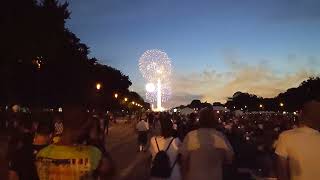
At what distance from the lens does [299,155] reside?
21.9ft

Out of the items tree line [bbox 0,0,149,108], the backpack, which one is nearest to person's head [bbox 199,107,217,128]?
the backpack

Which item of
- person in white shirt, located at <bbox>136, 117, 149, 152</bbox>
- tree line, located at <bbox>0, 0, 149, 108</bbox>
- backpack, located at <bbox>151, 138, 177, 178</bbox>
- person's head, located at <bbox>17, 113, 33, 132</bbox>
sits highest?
tree line, located at <bbox>0, 0, 149, 108</bbox>

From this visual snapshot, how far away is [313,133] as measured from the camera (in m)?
6.84

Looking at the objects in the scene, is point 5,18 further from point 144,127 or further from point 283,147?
point 283,147

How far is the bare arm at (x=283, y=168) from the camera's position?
6.64m

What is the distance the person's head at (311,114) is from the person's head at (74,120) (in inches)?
101

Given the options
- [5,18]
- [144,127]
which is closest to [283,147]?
[144,127]

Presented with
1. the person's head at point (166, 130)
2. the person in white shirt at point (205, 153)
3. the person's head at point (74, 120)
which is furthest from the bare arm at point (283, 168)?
the person's head at point (166, 130)

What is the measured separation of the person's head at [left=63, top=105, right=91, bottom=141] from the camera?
5395 millimetres

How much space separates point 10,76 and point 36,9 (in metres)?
6.95

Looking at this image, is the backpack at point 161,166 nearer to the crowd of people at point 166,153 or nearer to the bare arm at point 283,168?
the crowd of people at point 166,153

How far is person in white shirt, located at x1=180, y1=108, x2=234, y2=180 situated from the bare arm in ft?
3.29

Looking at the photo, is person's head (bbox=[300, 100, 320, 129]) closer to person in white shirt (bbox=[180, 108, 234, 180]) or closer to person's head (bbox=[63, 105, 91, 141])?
person in white shirt (bbox=[180, 108, 234, 180])

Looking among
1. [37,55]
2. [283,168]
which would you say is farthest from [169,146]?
[37,55]
